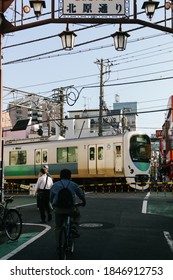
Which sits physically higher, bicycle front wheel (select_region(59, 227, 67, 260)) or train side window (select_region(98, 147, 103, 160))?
train side window (select_region(98, 147, 103, 160))

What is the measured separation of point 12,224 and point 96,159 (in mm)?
16913

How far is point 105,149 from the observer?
26.0 m

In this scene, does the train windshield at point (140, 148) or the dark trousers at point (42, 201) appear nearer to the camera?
the dark trousers at point (42, 201)

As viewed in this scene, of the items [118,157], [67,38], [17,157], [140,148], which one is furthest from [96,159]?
[67,38]

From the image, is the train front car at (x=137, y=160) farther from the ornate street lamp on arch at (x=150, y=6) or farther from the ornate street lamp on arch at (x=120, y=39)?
the ornate street lamp on arch at (x=150, y=6)

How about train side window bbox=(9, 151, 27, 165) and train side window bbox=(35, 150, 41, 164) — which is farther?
train side window bbox=(9, 151, 27, 165)

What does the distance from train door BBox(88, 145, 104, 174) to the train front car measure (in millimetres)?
1713

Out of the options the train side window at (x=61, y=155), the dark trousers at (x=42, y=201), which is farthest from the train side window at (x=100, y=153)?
the dark trousers at (x=42, y=201)

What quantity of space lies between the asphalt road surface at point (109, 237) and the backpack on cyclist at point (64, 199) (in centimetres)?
108

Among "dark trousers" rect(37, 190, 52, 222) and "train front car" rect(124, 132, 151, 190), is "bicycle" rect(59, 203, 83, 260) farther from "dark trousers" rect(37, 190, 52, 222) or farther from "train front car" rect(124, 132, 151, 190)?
"train front car" rect(124, 132, 151, 190)

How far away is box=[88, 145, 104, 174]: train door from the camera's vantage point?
26206 millimetres

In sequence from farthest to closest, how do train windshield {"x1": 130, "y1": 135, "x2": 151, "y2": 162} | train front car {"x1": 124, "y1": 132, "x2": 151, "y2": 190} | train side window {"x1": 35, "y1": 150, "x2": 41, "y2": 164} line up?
1. train side window {"x1": 35, "y1": 150, "x2": 41, "y2": 164}
2. train windshield {"x1": 130, "y1": 135, "x2": 151, "y2": 162}
3. train front car {"x1": 124, "y1": 132, "x2": 151, "y2": 190}

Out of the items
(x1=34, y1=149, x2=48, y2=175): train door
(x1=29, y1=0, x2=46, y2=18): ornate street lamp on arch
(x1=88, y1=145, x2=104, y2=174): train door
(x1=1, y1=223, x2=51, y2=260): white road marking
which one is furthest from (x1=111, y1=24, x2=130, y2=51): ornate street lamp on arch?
(x1=34, y1=149, x2=48, y2=175): train door

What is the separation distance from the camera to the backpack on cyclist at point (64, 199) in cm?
734
